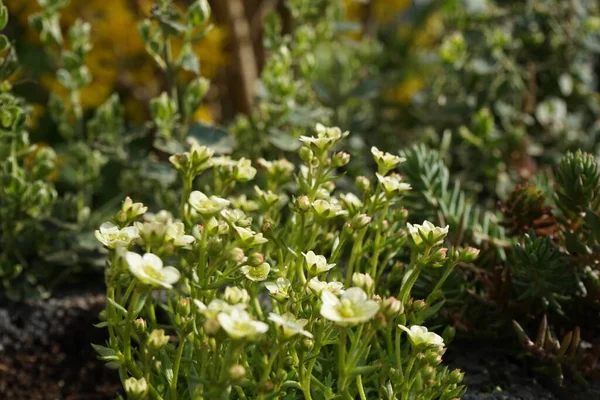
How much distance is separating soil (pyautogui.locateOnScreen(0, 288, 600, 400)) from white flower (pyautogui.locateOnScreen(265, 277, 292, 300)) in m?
0.37

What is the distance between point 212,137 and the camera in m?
1.38

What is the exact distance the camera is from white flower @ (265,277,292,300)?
0.84 meters

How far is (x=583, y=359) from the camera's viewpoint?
3.29ft

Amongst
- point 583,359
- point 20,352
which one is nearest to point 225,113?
point 20,352

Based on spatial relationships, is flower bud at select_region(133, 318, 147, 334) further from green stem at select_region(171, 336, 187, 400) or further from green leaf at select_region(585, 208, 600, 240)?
green leaf at select_region(585, 208, 600, 240)

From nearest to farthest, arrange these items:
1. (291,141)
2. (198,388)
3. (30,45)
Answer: (198,388) < (291,141) < (30,45)

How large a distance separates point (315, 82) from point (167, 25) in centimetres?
61

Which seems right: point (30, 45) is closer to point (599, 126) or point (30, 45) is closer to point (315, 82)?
point (315, 82)

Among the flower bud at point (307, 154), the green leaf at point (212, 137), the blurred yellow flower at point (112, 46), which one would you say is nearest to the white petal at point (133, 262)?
the flower bud at point (307, 154)

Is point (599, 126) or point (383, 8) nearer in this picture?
point (599, 126)

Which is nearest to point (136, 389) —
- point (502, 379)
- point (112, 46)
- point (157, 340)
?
point (157, 340)

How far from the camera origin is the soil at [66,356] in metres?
1.10

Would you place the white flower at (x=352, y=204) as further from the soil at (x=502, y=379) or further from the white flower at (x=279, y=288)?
the soil at (x=502, y=379)

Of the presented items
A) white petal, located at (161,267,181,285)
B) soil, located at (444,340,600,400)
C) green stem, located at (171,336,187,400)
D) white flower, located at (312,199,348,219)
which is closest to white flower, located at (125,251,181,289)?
white petal, located at (161,267,181,285)
